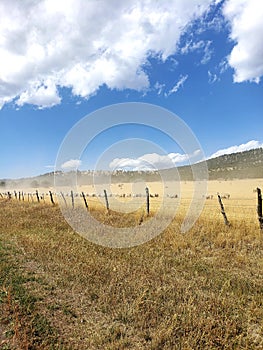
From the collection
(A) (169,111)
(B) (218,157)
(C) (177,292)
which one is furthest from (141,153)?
(B) (218,157)

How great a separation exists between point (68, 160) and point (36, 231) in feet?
12.7

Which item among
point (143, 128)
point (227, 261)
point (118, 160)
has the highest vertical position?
point (143, 128)

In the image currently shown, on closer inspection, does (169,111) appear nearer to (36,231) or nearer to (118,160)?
(118,160)

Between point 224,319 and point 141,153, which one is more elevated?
point 141,153

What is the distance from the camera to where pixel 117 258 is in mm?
9680

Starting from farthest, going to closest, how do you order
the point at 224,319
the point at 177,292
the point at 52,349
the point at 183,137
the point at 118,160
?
1. the point at 118,160
2. the point at 183,137
3. the point at 177,292
4. the point at 224,319
5. the point at 52,349

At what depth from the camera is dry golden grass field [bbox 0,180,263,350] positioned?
502 cm

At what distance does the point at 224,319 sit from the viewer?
5.56 metres

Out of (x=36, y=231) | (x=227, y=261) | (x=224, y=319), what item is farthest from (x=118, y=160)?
(x=224, y=319)

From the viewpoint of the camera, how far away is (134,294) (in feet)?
22.1

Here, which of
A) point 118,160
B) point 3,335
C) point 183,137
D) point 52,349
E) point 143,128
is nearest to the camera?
point 52,349

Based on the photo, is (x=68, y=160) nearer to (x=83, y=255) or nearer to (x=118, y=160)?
(x=118, y=160)

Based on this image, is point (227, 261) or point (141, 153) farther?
point (141, 153)

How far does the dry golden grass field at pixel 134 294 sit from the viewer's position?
5.02 metres
